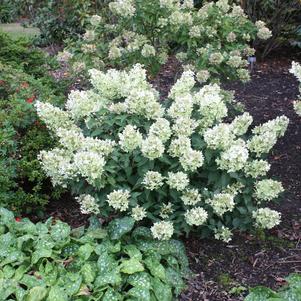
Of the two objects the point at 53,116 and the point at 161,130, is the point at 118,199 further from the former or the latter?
the point at 53,116

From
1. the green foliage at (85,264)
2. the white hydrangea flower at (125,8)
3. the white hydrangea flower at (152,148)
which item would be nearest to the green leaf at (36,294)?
the green foliage at (85,264)

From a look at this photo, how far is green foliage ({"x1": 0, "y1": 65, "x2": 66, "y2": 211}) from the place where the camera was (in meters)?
3.98

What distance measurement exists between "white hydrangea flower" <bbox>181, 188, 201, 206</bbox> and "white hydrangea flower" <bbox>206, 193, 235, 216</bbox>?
11 cm

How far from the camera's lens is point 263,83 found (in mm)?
7426

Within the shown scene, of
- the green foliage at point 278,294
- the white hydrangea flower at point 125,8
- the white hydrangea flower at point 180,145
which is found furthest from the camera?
the white hydrangea flower at point 125,8

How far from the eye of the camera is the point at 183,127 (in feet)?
11.5

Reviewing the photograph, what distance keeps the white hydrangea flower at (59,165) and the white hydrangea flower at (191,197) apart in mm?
799

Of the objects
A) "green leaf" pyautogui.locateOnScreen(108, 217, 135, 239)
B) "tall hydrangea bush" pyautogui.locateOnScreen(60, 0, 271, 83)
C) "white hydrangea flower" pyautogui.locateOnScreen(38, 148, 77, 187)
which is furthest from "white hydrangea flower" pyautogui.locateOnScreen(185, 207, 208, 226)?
"tall hydrangea bush" pyautogui.locateOnScreen(60, 0, 271, 83)

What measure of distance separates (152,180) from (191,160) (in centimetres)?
30

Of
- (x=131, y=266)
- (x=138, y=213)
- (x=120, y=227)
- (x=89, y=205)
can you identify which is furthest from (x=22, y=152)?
(x=131, y=266)

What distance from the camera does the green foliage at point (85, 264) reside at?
3.01 m

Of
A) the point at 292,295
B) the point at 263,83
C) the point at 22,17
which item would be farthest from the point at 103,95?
the point at 22,17

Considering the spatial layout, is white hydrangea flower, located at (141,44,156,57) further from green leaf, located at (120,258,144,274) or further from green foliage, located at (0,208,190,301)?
green leaf, located at (120,258,144,274)

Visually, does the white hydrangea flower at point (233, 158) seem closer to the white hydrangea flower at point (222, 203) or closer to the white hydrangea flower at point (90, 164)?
the white hydrangea flower at point (222, 203)
